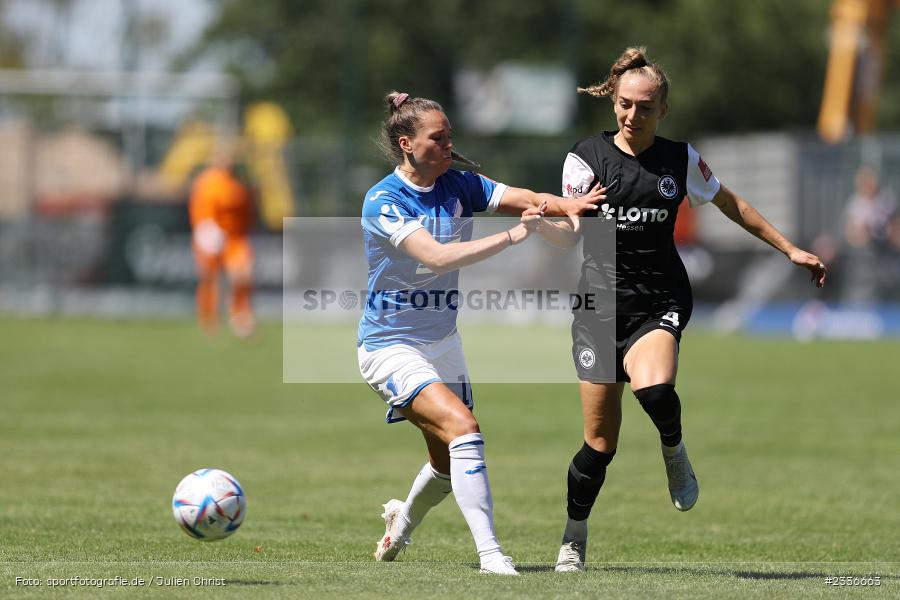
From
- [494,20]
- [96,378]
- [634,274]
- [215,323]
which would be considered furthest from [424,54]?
[634,274]

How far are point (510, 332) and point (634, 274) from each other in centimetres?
1595

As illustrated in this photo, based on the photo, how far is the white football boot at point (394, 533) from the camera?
729 centimetres

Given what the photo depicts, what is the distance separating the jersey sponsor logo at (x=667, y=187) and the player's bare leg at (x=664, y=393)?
2.17 feet

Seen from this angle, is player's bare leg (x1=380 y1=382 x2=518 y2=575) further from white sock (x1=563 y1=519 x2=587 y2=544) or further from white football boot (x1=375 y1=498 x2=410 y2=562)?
white football boot (x1=375 y1=498 x2=410 y2=562)

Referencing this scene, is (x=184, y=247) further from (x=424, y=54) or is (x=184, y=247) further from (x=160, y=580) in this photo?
(x=424, y=54)

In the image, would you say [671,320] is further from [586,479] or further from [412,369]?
[412,369]

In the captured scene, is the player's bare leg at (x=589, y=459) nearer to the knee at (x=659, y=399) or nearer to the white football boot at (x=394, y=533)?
the knee at (x=659, y=399)

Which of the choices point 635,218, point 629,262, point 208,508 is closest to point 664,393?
point 629,262

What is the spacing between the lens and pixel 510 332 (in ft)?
74.9

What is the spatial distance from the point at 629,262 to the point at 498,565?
1.61m

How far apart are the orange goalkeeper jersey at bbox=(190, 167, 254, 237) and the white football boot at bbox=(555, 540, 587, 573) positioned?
1616 cm

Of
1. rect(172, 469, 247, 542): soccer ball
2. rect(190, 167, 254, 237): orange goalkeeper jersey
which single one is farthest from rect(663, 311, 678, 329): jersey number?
rect(190, 167, 254, 237): orange goalkeeper jersey

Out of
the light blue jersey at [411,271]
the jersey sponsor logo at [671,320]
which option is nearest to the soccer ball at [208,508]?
the light blue jersey at [411,271]

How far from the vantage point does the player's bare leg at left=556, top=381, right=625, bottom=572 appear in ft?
22.6
